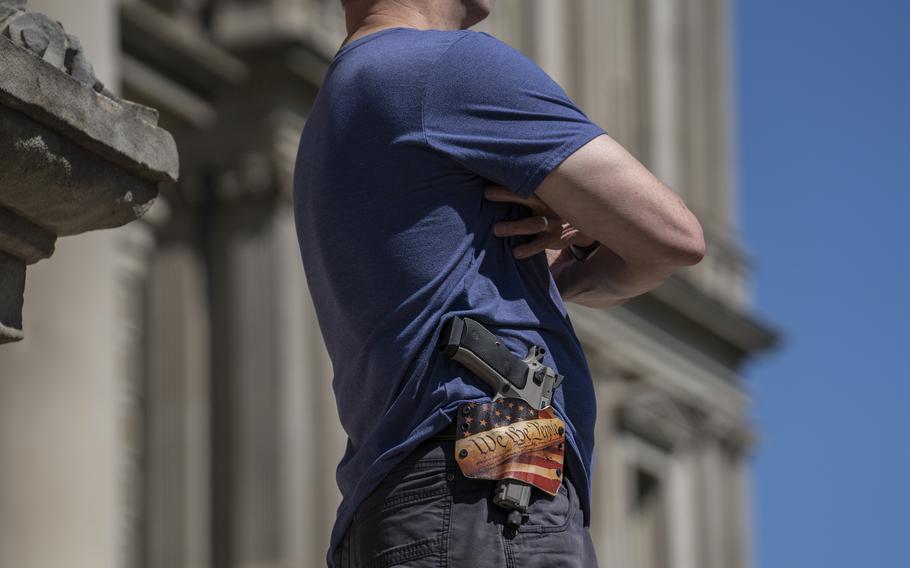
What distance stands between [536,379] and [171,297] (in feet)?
48.4

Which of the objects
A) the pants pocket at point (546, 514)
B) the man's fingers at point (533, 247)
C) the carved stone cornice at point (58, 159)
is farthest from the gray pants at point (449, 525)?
the carved stone cornice at point (58, 159)

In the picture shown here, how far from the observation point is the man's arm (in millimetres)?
3250

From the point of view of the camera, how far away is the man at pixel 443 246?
3.15 meters

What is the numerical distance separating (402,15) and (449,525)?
82 centimetres

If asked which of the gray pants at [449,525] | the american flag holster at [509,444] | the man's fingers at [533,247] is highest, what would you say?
the man's fingers at [533,247]

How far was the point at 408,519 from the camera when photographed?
10.3 ft

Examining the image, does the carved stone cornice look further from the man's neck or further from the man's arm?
the man's arm

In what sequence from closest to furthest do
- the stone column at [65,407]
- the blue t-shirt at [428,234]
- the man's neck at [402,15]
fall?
the blue t-shirt at [428,234]
the man's neck at [402,15]
the stone column at [65,407]

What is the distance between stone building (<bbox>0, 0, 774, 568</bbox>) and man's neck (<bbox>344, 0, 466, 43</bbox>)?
10.8 feet

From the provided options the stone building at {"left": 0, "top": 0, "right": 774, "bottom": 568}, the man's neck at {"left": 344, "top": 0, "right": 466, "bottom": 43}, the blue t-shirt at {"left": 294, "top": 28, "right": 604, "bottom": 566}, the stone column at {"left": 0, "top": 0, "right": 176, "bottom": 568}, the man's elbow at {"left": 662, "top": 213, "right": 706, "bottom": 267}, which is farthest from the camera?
the stone building at {"left": 0, "top": 0, "right": 774, "bottom": 568}

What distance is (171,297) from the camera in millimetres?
17766

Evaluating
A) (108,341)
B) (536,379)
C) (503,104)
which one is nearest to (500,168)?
(503,104)

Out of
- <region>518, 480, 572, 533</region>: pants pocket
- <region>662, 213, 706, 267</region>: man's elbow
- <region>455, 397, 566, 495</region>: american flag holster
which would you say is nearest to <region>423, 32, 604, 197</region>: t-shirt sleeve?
<region>662, 213, 706, 267</region>: man's elbow

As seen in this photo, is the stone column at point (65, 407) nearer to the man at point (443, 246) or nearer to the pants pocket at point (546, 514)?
the man at point (443, 246)
